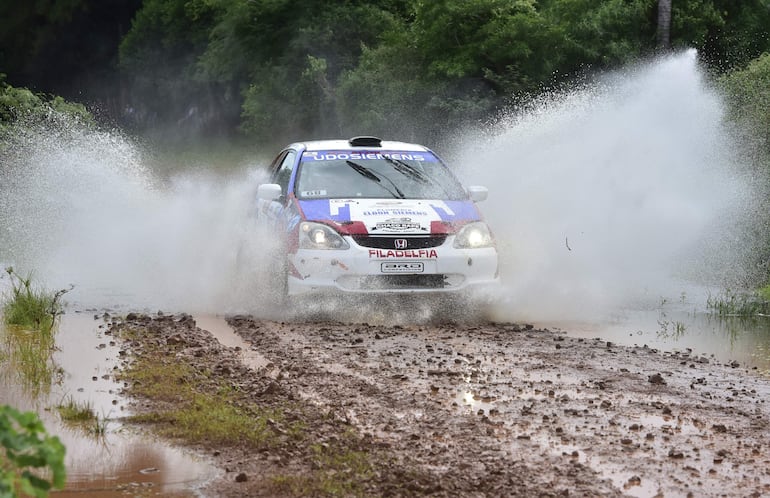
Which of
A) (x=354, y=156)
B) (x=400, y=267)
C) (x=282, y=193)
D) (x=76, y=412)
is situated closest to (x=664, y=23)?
(x=354, y=156)

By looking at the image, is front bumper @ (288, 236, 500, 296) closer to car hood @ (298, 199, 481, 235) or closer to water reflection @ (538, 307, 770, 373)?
car hood @ (298, 199, 481, 235)

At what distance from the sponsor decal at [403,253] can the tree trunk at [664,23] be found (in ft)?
51.6

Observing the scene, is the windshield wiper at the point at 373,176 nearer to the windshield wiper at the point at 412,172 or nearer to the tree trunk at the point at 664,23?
the windshield wiper at the point at 412,172

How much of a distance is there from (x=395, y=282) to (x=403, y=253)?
27cm

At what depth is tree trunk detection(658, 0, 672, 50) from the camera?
25.6 metres

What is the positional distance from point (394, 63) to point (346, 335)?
20890 millimetres

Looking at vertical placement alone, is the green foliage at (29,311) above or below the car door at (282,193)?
below

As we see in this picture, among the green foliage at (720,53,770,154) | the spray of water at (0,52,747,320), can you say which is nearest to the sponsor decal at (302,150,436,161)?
the spray of water at (0,52,747,320)

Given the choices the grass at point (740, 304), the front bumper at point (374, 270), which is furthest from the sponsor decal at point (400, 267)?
the grass at point (740, 304)

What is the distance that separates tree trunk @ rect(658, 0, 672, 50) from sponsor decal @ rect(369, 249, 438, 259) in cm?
1573

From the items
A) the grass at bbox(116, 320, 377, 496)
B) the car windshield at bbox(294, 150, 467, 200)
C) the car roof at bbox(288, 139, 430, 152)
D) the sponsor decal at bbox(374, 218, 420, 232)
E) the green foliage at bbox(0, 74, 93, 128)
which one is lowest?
the grass at bbox(116, 320, 377, 496)

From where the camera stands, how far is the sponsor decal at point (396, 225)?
1138cm

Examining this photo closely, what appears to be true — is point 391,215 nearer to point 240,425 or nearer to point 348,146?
point 348,146

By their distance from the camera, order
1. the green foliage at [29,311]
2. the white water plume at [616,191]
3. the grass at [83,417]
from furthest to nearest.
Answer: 1. the white water plume at [616,191]
2. the green foliage at [29,311]
3. the grass at [83,417]
